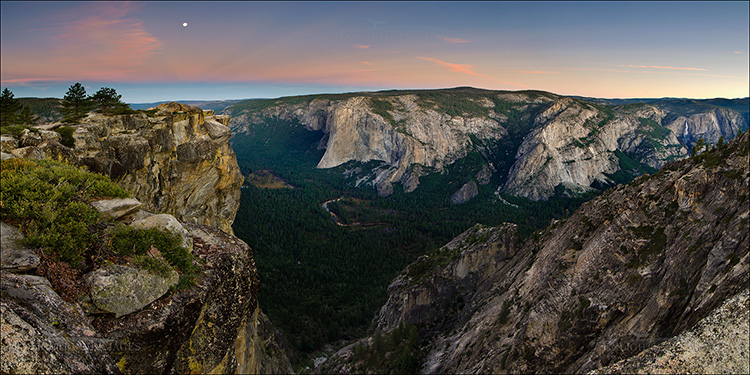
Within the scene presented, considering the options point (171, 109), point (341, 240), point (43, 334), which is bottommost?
point (341, 240)

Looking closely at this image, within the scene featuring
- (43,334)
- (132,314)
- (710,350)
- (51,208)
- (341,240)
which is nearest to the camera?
(43,334)

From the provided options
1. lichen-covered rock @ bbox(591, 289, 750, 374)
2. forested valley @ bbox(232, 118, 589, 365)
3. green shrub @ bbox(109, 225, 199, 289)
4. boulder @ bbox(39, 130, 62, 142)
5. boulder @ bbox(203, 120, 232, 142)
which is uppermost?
boulder @ bbox(203, 120, 232, 142)

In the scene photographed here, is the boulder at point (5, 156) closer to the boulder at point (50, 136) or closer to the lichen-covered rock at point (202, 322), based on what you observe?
the boulder at point (50, 136)

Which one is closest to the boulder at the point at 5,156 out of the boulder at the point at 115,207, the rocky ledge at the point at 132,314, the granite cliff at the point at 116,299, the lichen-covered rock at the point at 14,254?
the granite cliff at the point at 116,299

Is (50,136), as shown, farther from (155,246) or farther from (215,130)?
(215,130)

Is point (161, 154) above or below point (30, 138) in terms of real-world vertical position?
below

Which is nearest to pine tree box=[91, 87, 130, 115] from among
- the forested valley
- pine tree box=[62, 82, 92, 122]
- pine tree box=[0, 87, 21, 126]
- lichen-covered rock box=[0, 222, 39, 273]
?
pine tree box=[62, 82, 92, 122]

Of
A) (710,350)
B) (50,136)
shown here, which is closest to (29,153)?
(50,136)

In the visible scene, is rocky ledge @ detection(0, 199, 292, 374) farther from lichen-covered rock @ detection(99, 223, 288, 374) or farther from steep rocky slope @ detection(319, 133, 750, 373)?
steep rocky slope @ detection(319, 133, 750, 373)
